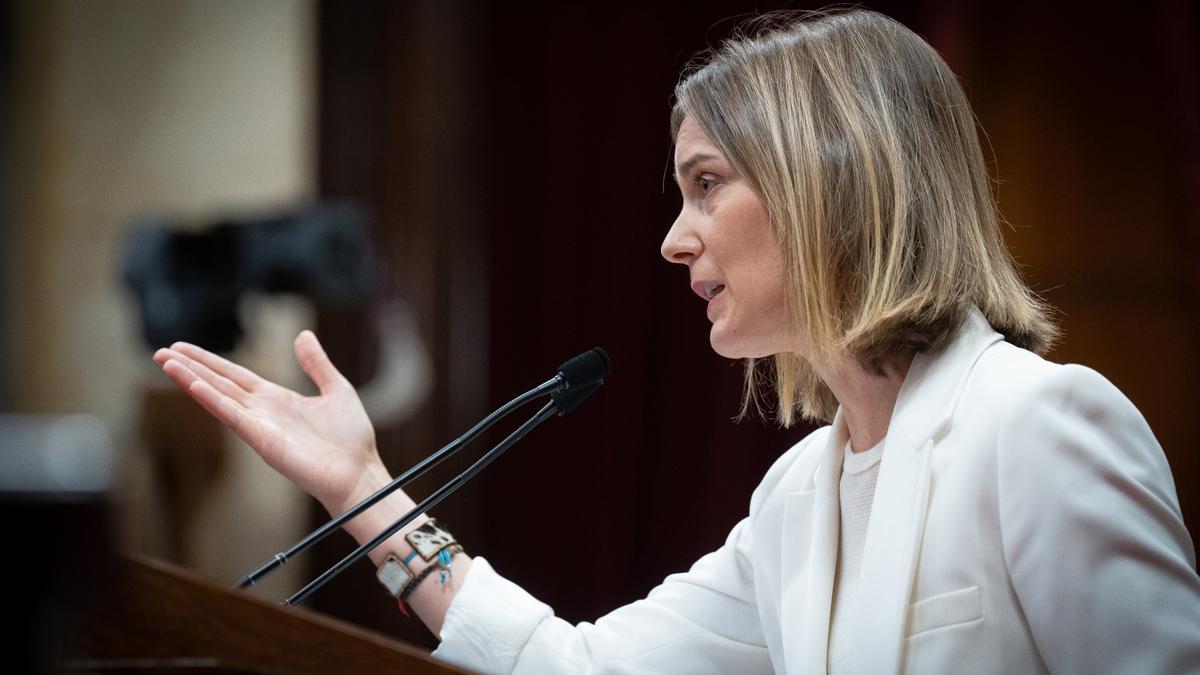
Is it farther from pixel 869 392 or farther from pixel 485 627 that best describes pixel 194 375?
pixel 869 392

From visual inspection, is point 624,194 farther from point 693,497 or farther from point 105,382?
point 105,382

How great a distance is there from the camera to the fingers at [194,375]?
1.49 m

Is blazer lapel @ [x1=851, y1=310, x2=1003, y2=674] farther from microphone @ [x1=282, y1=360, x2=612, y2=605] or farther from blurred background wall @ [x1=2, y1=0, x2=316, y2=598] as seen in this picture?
blurred background wall @ [x1=2, y1=0, x2=316, y2=598]

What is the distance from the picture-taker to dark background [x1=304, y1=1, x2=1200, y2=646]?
3.02 m

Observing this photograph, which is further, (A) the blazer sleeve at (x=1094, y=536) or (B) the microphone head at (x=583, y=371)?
(B) the microphone head at (x=583, y=371)

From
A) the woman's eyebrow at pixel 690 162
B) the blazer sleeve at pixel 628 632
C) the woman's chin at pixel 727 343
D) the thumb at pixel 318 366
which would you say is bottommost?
the blazer sleeve at pixel 628 632

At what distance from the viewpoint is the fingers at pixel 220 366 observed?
5.09ft

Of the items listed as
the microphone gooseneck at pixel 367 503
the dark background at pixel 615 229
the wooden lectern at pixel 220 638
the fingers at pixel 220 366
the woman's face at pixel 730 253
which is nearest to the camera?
the wooden lectern at pixel 220 638

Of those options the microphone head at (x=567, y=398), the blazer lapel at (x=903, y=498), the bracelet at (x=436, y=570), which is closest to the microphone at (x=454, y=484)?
the microphone head at (x=567, y=398)

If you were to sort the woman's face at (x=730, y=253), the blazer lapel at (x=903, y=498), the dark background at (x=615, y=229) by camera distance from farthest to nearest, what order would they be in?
1. the dark background at (x=615, y=229)
2. the woman's face at (x=730, y=253)
3. the blazer lapel at (x=903, y=498)

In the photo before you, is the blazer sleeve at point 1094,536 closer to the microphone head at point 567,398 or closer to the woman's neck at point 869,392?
the woman's neck at point 869,392

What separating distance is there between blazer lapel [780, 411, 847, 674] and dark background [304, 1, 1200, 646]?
1539mm

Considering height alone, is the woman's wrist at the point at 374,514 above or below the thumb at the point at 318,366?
below

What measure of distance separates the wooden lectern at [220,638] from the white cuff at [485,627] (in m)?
0.66
